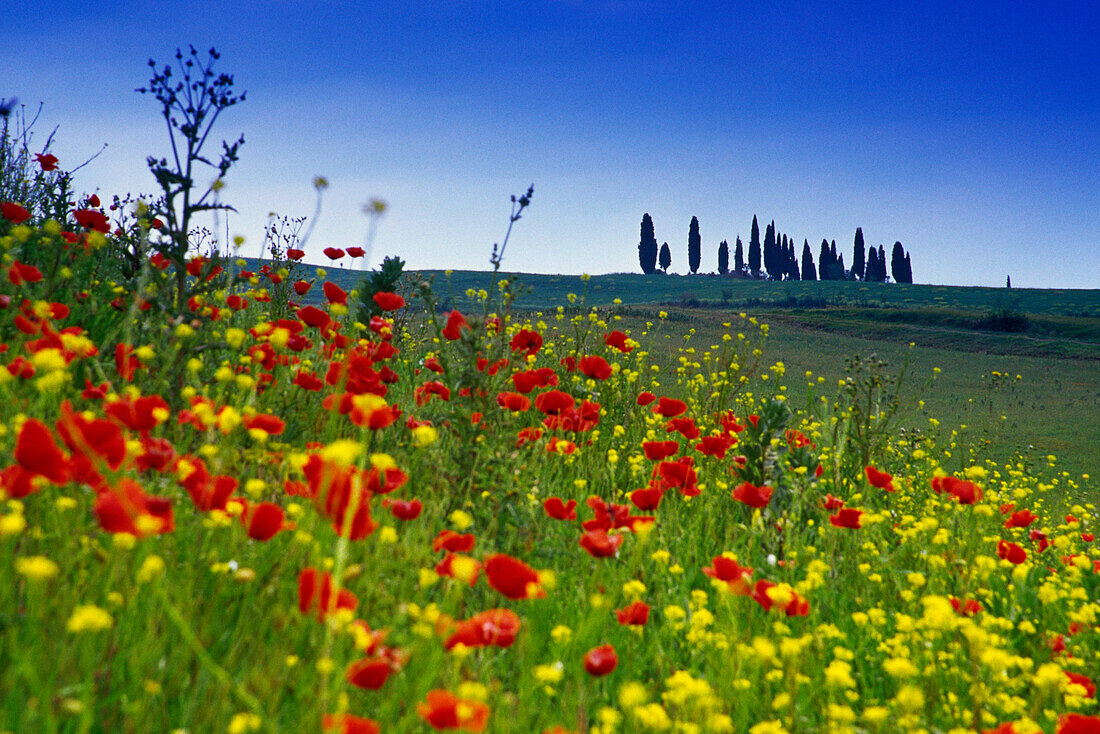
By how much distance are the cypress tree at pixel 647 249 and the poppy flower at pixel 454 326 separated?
7705 cm

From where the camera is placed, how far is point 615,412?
4.40m

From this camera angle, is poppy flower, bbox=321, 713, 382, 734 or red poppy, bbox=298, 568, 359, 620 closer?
poppy flower, bbox=321, 713, 382, 734

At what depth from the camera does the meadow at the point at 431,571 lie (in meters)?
1.12

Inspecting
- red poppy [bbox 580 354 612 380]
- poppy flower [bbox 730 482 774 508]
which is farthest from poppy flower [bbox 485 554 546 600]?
red poppy [bbox 580 354 612 380]

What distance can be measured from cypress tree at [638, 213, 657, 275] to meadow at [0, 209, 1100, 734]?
2998 inches

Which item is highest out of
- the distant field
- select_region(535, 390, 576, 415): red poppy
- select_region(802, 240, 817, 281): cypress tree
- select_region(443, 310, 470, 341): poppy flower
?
select_region(802, 240, 817, 281): cypress tree

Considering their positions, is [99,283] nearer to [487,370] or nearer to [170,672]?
[487,370]

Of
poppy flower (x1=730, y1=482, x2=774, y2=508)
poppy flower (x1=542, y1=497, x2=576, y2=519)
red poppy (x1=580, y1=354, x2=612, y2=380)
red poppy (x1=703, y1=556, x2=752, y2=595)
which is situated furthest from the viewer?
red poppy (x1=580, y1=354, x2=612, y2=380)

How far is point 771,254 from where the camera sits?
76.6 m

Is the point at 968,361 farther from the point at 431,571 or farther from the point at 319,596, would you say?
the point at 319,596

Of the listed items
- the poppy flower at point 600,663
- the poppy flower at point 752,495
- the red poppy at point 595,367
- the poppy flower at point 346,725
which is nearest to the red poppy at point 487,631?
the poppy flower at point 600,663

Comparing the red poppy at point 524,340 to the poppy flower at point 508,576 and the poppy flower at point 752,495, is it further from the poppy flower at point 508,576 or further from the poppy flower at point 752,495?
the poppy flower at point 508,576

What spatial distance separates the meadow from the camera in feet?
3.69

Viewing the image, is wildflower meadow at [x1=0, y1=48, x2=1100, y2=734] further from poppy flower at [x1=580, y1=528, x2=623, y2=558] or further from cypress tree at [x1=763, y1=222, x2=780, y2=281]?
cypress tree at [x1=763, y1=222, x2=780, y2=281]
